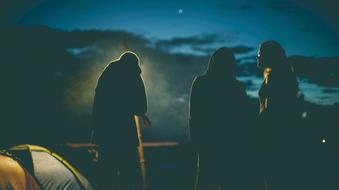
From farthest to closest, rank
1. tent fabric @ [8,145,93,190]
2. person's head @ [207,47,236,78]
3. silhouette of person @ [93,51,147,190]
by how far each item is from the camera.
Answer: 1. tent fabric @ [8,145,93,190]
2. silhouette of person @ [93,51,147,190]
3. person's head @ [207,47,236,78]

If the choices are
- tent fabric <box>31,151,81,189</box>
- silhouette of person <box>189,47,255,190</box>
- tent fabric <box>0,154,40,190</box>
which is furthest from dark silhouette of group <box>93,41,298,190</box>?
tent fabric <box>31,151,81,189</box>

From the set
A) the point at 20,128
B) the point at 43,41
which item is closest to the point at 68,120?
the point at 43,41

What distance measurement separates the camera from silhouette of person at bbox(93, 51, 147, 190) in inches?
217

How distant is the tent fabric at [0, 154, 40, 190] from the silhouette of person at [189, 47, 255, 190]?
7.62 ft

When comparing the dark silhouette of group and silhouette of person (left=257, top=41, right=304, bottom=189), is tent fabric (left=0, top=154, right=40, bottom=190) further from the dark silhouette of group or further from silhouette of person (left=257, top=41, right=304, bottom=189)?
silhouette of person (left=257, top=41, right=304, bottom=189)

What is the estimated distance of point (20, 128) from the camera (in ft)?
83.1

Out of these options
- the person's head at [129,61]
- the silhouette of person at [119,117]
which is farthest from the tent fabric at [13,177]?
the person's head at [129,61]

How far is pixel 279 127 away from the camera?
191 inches

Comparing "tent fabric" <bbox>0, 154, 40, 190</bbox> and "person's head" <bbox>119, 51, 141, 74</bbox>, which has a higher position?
"person's head" <bbox>119, 51, 141, 74</bbox>

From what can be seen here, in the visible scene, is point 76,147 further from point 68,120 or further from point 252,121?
point 68,120

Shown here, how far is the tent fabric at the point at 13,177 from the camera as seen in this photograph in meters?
4.69

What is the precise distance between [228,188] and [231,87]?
4.29 ft

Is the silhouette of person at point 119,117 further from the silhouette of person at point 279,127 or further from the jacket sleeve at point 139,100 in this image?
the silhouette of person at point 279,127

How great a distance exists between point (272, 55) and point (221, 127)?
4.00ft
